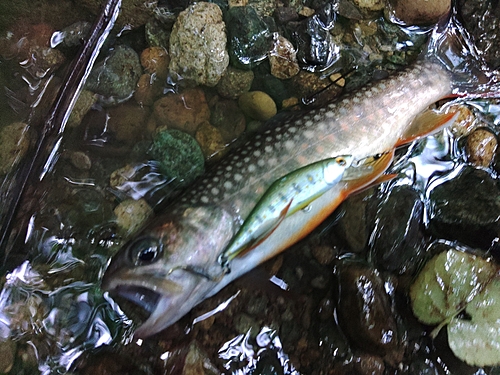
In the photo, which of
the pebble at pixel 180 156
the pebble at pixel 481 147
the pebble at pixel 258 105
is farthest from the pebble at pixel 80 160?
the pebble at pixel 481 147

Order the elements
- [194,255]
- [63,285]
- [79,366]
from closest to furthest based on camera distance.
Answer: [194,255]
[79,366]
[63,285]

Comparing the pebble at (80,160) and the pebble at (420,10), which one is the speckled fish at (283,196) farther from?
the pebble at (420,10)

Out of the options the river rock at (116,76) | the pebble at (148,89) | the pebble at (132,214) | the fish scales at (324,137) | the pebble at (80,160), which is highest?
the river rock at (116,76)

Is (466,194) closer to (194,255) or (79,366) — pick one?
(194,255)

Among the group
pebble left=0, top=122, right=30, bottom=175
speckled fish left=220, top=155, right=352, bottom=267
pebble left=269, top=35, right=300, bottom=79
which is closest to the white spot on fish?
speckled fish left=220, top=155, right=352, bottom=267

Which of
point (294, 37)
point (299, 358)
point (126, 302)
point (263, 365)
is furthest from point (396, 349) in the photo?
point (294, 37)

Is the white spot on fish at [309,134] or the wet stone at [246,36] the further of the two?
the wet stone at [246,36]
